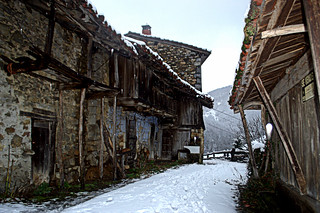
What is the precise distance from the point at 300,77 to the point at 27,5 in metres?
5.71

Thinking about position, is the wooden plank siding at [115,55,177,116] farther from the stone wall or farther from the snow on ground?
the snow on ground

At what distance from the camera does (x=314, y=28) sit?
1.87 meters

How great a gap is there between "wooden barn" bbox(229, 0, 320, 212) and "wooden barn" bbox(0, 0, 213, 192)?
3.64 m

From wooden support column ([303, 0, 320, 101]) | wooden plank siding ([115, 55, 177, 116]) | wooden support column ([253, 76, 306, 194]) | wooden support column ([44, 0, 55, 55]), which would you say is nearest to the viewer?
wooden support column ([303, 0, 320, 101])

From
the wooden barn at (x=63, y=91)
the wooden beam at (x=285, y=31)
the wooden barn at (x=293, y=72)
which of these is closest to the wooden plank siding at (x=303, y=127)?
the wooden barn at (x=293, y=72)

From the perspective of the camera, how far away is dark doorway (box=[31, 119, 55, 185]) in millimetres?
5293

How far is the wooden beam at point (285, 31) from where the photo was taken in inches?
86.6

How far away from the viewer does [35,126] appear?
532 cm

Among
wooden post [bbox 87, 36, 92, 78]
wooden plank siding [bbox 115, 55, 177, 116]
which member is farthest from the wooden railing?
wooden post [bbox 87, 36, 92, 78]

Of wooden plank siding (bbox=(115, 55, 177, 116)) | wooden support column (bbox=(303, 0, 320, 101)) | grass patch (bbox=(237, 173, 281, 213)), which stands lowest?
grass patch (bbox=(237, 173, 281, 213))

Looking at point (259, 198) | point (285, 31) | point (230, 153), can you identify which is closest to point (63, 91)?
point (259, 198)

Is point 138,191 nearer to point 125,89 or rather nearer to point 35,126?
point 35,126

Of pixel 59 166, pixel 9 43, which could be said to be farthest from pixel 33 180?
pixel 9 43

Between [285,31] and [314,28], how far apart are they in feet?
1.22
